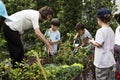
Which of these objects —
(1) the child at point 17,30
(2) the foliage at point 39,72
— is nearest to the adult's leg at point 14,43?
(1) the child at point 17,30

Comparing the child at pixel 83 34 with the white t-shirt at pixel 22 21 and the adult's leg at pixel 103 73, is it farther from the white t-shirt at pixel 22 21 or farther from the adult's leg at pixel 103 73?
the adult's leg at pixel 103 73

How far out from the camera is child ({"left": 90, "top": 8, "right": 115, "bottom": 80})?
7047mm

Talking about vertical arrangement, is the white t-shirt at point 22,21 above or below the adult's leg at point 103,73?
above

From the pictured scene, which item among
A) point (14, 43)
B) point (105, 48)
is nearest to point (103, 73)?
point (105, 48)

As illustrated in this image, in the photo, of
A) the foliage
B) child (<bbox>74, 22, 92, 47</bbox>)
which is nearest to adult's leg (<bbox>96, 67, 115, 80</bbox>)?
the foliage

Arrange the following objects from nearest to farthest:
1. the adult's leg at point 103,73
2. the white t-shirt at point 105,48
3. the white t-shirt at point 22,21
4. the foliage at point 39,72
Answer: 1. the foliage at point 39,72
2. the white t-shirt at point 105,48
3. the adult's leg at point 103,73
4. the white t-shirt at point 22,21

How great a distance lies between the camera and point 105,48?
23.5ft

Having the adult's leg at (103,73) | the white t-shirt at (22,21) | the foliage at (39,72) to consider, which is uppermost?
the white t-shirt at (22,21)

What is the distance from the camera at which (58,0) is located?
1165 cm

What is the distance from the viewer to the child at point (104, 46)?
23.1ft

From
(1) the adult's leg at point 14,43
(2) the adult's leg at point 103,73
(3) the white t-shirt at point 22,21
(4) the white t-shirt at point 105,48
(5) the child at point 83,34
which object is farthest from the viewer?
(5) the child at point 83,34

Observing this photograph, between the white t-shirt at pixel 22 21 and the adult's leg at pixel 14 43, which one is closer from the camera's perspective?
the white t-shirt at pixel 22 21

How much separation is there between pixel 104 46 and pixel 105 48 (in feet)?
0.13

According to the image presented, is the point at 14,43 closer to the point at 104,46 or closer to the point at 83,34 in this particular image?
the point at 104,46
